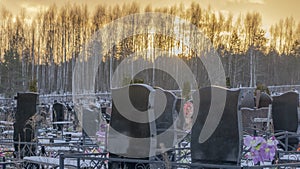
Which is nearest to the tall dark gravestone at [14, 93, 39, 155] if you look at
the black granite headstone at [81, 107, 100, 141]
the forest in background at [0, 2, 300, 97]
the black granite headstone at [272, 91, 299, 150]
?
the black granite headstone at [81, 107, 100, 141]

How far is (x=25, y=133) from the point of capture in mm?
8742

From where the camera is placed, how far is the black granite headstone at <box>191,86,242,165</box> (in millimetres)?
5742

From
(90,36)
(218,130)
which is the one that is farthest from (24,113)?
(90,36)

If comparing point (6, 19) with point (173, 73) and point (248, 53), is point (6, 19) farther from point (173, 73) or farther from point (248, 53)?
point (248, 53)

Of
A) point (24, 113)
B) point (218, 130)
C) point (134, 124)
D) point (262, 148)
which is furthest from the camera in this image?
point (24, 113)

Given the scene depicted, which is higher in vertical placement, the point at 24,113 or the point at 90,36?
the point at 90,36

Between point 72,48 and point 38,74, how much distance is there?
3.89 m

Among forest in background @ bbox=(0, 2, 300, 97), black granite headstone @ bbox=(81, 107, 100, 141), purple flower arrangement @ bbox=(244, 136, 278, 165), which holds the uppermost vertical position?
forest in background @ bbox=(0, 2, 300, 97)

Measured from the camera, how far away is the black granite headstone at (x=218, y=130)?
226 inches

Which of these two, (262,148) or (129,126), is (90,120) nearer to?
(129,126)

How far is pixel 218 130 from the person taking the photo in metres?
5.83

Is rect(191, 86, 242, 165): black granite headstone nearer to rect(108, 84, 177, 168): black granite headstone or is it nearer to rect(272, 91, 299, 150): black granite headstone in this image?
rect(108, 84, 177, 168): black granite headstone

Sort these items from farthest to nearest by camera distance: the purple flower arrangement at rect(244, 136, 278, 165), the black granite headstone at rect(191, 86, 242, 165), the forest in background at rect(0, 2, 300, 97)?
the forest in background at rect(0, 2, 300, 97), the black granite headstone at rect(191, 86, 242, 165), the purple flower arrangement at rect(244, 136, 278, 165)

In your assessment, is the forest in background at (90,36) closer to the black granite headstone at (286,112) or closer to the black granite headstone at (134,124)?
the black granite headstone at (286,112)
